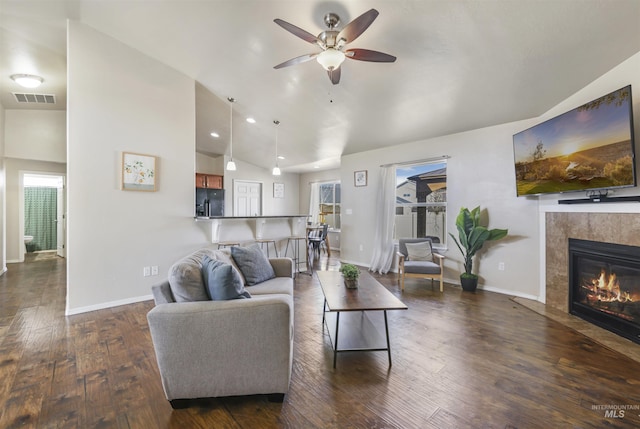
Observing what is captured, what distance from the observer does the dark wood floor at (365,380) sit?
5.01 feet

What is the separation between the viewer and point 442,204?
15.4ft

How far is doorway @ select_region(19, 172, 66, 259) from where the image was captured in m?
6.79

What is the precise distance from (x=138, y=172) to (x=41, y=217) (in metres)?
6.19

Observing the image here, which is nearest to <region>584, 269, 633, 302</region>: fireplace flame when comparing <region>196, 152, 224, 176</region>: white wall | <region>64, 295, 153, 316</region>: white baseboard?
<region>64, 295, 153, 316</region>: white baseboard

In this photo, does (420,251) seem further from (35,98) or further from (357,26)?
(35,98)

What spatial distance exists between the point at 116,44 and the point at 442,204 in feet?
17.4

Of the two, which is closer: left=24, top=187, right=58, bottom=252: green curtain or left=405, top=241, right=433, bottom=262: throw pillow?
left=405, top=241, right=433, bottom=262: throw pillow

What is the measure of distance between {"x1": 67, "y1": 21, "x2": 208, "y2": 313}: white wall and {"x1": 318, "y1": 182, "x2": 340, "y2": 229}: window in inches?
194

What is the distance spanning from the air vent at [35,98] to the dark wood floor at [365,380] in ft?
11.9

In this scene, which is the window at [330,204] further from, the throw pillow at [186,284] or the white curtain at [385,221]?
the throw pillow at [186,284]

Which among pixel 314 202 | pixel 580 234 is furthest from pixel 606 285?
pixel 314 202

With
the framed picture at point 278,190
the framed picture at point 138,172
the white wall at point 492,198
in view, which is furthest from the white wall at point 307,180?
the framed picture at point 138,172

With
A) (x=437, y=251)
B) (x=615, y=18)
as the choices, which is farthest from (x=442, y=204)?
(x=615, y=18)

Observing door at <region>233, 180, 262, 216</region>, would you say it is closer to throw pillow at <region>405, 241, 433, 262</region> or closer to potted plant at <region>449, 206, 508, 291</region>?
throw pillow at <region>405, 241, 433, 262</region>
